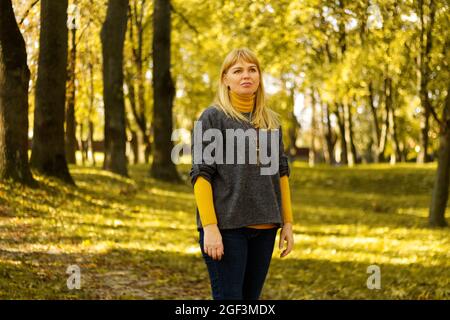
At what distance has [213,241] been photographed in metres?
3.68

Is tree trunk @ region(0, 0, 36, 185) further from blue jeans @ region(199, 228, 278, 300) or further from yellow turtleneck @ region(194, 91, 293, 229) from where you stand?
blue jeans @ region(199, 228, 278, 300)

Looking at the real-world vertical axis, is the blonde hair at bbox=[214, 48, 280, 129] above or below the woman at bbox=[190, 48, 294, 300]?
above

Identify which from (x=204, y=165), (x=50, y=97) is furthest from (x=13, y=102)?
(x=204, y=165)

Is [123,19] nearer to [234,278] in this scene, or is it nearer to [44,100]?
[44,100]

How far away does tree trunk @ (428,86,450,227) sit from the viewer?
1431 cm

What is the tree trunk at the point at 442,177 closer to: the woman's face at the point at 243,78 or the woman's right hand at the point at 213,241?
the woman's face at the point at 243,78

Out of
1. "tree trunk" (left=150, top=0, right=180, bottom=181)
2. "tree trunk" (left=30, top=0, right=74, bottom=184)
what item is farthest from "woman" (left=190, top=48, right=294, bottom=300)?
"tree trunk" (left=150, top=0, right=180, bottom=181)

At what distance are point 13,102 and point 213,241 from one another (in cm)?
930

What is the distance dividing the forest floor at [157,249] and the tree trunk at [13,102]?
42cm

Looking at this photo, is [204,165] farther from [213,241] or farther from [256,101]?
[256,101]

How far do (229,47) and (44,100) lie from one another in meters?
18.2

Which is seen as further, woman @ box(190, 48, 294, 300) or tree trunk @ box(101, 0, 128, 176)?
tree trunk @ box(101, 0, 128, 176)

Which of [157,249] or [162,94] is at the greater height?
[162,94]
